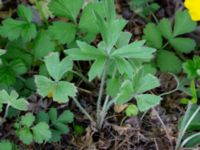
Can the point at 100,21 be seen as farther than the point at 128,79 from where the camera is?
No

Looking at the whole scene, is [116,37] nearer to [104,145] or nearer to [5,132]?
[104,145]

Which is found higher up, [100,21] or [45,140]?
[100,21]

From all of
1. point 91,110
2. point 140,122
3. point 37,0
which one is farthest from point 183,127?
point 37,0

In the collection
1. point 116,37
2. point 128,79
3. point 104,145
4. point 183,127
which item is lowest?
point 104,145

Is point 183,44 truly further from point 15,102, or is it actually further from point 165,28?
point 15,102

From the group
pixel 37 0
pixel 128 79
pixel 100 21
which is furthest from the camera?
pixel 37 0

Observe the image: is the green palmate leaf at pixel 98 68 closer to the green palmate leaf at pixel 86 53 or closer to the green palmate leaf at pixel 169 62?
the green palmate leaf at pixel 86 53
